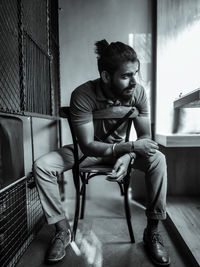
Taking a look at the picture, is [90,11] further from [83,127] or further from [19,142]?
[19,142]

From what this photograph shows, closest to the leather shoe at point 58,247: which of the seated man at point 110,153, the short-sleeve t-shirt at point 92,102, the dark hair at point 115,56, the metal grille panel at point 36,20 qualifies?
the seated man at point 110,153

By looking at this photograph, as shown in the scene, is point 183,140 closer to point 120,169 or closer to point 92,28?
point 120,169

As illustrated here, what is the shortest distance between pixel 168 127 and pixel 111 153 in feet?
3.31

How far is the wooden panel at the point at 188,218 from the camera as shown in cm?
132

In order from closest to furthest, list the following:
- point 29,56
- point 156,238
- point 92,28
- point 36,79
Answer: point 156,238 → point 29,56 → point 36,79 → point 92,28

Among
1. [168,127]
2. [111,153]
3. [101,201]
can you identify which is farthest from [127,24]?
[101,201]

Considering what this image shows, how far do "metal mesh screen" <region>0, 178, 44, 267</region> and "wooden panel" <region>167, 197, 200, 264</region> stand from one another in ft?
3.24

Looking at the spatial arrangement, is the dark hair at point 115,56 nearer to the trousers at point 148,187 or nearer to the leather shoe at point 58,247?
the trousers at point 148,187

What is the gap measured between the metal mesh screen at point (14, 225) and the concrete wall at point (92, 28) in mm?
1245

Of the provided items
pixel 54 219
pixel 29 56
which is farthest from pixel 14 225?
pixel 29 56

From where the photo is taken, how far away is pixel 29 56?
1.65 m

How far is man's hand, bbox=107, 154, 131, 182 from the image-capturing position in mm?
1148

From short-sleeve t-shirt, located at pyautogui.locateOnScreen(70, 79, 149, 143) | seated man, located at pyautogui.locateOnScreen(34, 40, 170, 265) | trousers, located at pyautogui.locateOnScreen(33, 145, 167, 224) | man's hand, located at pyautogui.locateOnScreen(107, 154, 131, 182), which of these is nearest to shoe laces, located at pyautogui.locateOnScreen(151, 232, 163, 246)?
seated man, located at pyautogui.locateOnScreen(34, 40, 170, 265)

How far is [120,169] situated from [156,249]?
51cm
